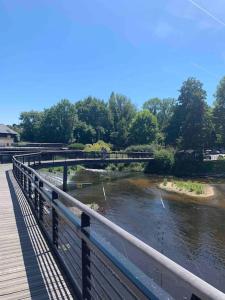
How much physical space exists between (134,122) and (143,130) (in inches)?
168

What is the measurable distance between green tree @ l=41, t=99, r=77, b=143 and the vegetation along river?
49.3m

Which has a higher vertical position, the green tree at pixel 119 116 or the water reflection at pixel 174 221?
the green tree at pixel 119 116

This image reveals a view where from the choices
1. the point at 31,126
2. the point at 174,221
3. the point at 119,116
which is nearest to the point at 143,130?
the point at 119,116

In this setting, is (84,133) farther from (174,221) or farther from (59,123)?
(174,221)

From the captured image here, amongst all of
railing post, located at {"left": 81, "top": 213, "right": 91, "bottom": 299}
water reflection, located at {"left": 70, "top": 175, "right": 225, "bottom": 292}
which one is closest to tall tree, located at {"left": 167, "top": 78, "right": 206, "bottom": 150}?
water reflection, located at {"left": 70, "top": 175, "right": 225, "bottom": 292}

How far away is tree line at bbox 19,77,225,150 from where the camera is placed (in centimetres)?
4988

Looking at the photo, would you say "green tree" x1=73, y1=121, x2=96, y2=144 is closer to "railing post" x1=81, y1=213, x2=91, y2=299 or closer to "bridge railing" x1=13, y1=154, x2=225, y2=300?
"bridge railing" x1=13, y1=154, x2=225, y2=300

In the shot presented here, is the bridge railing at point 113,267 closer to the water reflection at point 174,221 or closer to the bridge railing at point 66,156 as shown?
the water reflection at point 174,221

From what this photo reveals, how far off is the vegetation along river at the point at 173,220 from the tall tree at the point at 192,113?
16.4 meters

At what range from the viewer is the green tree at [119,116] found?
262ft

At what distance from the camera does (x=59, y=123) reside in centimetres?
8256

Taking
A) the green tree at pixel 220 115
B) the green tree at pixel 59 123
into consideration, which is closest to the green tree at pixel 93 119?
the green tree at pixel 59 123

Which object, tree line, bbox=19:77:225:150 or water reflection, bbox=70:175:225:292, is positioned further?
tree line, bbox=19:77:225:150

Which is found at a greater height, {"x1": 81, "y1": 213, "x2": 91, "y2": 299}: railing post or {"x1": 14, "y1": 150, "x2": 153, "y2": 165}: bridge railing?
{"x1": 14, "y1": 150, "x2": 153, "y2": 165}: bridge railing
